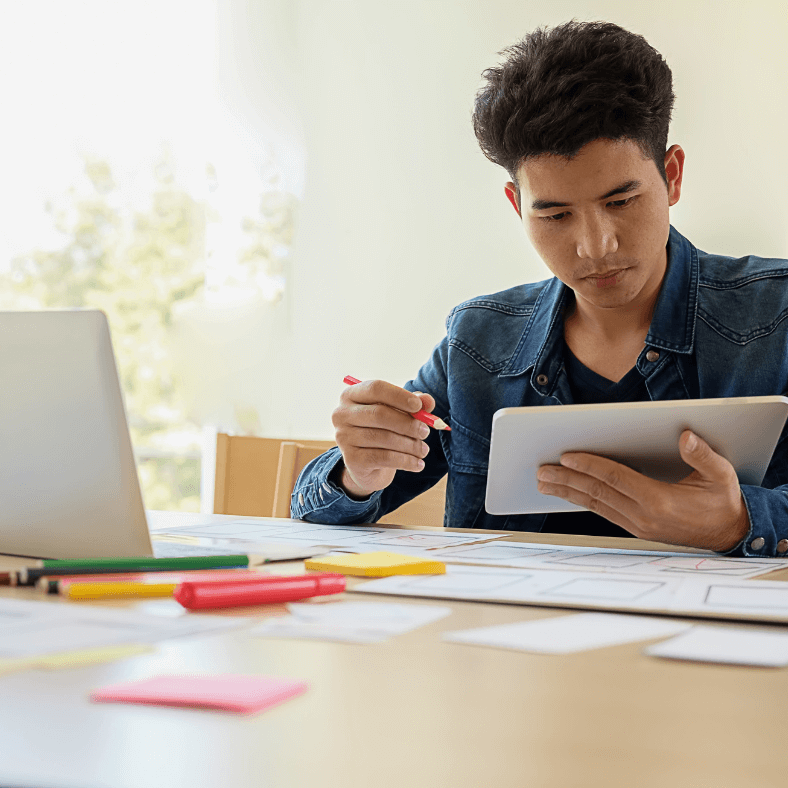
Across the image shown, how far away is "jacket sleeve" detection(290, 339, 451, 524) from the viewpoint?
109cm

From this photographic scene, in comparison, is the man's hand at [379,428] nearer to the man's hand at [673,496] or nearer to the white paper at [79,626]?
the man's hand at [673,496]

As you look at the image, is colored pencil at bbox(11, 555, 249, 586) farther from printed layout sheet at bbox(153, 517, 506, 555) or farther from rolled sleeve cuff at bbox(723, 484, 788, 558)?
rolled sleeve cuff at bbox(723, 484, 788, 558)

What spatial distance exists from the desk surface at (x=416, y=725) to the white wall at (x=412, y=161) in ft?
6.05

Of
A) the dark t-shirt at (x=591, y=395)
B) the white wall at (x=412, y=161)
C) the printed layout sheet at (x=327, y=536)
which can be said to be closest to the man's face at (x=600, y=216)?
the dark t-shirt at (x=591, y=395)

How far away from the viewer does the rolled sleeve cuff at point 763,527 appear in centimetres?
84

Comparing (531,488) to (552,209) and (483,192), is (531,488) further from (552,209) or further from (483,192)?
(483,192)

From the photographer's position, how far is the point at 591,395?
48.5 inches

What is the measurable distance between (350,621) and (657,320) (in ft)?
2.61

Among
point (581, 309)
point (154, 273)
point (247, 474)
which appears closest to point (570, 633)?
point (581, 309)

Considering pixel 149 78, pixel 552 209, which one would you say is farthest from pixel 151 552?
pixel 149 78

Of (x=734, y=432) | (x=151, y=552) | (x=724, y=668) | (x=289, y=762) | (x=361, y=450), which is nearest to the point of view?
(x=289, y=762)

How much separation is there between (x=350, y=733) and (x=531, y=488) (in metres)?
0.62

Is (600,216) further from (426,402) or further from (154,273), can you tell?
(154,273)

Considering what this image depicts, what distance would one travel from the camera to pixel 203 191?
2684mm
